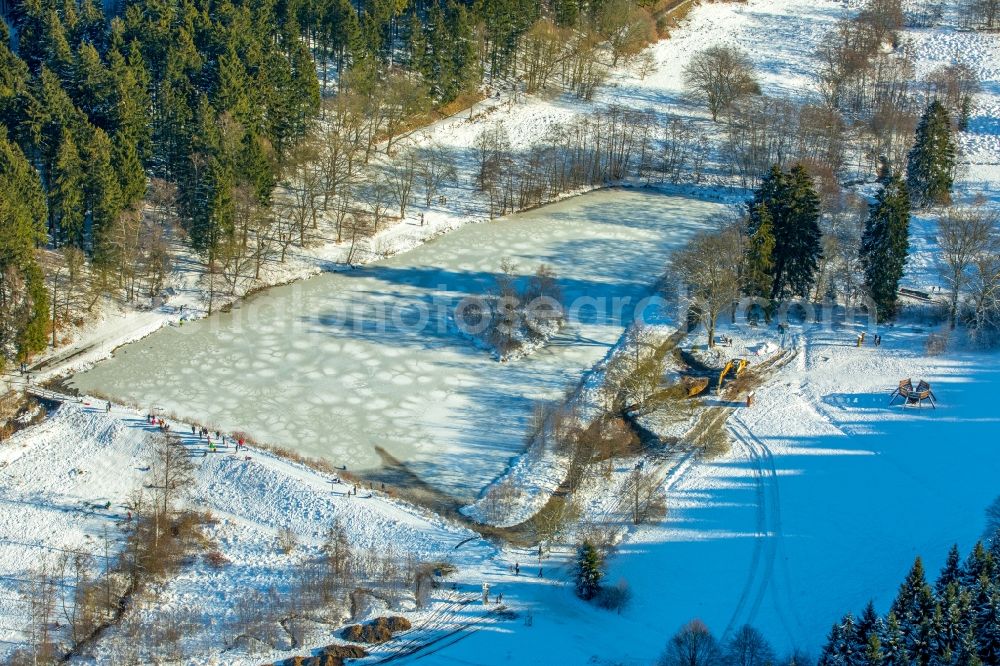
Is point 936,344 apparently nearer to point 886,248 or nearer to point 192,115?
point 886,248

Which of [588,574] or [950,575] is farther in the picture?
[588,574]

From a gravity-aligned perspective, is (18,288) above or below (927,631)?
above

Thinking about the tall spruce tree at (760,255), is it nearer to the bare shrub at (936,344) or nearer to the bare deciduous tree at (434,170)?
the bare shrub at (936,344)

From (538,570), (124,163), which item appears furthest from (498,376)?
(124,163)

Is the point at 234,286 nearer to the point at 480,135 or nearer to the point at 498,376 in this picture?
the point at 498,376

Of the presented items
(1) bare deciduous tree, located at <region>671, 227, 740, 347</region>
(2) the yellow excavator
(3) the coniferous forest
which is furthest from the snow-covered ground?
(1) bare deciduous tree, located at <region>671, 227, 740, 347</region>

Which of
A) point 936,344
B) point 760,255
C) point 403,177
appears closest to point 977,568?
point 936,344
